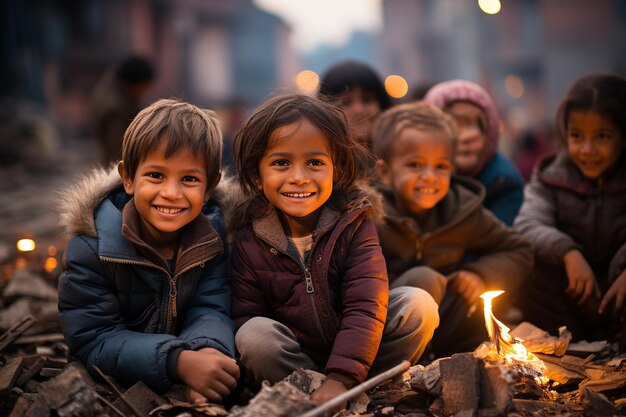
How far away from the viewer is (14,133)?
17.0 meters

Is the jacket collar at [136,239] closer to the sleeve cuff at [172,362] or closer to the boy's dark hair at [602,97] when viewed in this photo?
the sleeve cuff at [172,362]

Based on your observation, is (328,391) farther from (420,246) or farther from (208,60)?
(208,60)

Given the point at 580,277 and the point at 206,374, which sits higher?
the point at 580,277

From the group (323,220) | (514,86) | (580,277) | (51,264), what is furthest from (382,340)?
(514,86)

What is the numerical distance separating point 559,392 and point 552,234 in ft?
3.81

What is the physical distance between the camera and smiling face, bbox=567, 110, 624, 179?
3.86 meters

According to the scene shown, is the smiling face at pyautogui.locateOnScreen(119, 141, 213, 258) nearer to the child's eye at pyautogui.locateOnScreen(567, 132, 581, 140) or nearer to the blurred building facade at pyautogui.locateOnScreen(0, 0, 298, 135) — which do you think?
the blurred building facade at pyautogui.locateOnScreen(0, 0, 298, 135)

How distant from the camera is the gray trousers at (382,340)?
290 cm

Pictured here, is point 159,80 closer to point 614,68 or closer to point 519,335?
point 614,68

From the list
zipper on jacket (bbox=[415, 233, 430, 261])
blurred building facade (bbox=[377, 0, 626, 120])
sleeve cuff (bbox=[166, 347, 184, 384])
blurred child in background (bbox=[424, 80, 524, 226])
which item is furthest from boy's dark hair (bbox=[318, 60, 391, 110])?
blurred building facade (bbox=[377, 0, 626, 120])

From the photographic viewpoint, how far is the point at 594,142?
3.89 meters

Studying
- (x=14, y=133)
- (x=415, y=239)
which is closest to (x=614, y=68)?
(x=14, y=133)

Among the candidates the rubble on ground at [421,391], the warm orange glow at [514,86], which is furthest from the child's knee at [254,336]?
the warm orange glow at [514,86]

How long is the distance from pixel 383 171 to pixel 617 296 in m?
1.55
